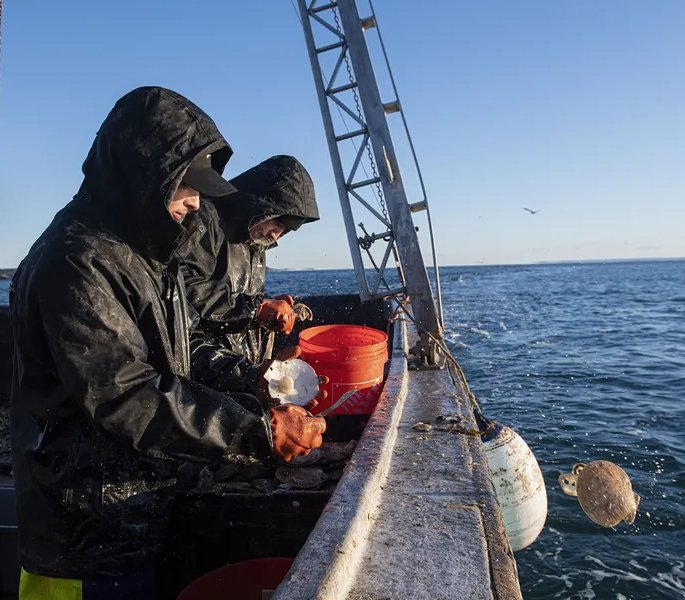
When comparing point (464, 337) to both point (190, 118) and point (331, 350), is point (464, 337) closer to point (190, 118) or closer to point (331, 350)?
point (331, 350)

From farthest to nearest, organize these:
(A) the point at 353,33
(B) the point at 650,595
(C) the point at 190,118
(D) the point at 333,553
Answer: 1. (A) the point at 353,33
2. (B) the point at 650,595
3. (C) the point at 190,118
4. (D) the point at 333,553

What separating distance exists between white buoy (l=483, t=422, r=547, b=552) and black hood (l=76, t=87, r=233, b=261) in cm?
323

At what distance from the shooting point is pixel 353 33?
24.3 feet

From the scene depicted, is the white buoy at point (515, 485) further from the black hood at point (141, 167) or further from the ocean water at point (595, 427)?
the black hood at point (141, 167)

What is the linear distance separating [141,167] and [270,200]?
286 centimetres

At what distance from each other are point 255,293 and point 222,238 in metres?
0.75

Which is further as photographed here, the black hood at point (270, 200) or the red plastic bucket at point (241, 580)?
the black hood at point (270, 200)

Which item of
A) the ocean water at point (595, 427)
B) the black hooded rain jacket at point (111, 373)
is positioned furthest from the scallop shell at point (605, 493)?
the black hooded rain jacket at point (111, 373)

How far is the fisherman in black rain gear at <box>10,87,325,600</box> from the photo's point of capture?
169 centimetres

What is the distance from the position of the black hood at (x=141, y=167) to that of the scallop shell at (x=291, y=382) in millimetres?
1167

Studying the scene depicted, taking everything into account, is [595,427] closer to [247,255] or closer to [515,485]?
[515,485]

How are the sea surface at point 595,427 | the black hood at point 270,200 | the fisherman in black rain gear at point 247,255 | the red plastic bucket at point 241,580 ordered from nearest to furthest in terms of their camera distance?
1. the red plastic bucket at point 241,580
2. the fisherman in black rain gear at point 247,255
3. the black hood at point 270,200
4. the sea surface at point 595,427

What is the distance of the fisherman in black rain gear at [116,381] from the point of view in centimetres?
169

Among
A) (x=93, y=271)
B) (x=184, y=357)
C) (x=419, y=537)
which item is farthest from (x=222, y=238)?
(x=419, y=537)
